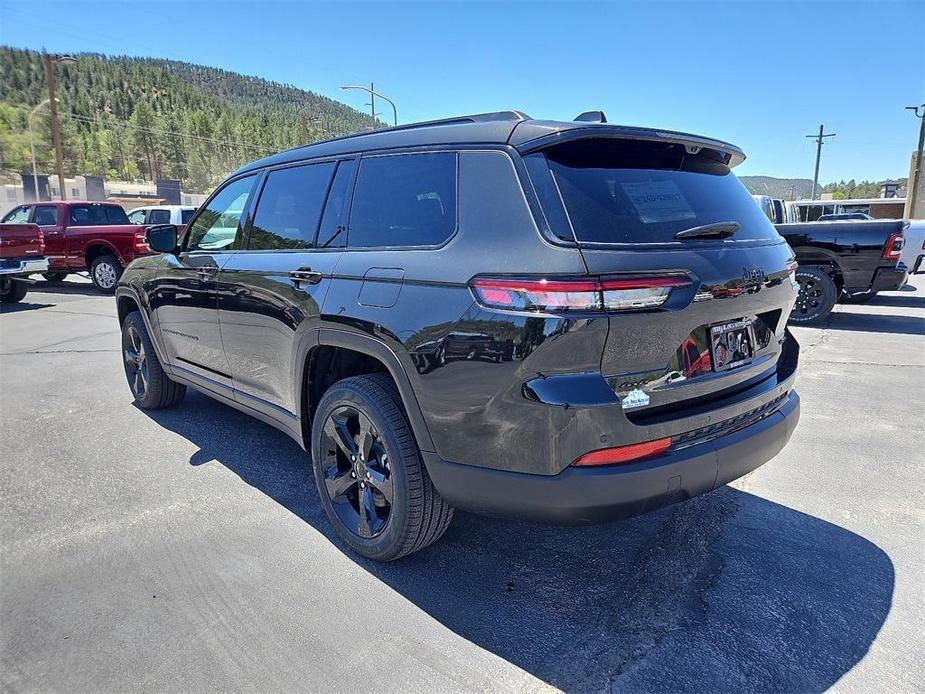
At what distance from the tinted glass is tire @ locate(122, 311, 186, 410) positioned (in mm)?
12814

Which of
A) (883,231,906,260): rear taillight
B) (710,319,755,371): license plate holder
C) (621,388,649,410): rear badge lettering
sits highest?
(883,231,906,260): rear taillight

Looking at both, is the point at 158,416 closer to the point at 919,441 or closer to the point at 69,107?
the point at 919,441

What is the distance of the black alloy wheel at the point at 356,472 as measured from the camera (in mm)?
2666

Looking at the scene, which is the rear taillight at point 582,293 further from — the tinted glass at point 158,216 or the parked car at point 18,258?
the tinted glass at point 158,216

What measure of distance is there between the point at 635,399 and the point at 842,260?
8.06 m

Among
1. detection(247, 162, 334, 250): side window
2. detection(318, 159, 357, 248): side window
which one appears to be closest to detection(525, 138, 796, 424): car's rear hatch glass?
detection(318, 159, 357, 248): side window

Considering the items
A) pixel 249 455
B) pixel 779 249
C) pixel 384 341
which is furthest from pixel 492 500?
pixel 249 455

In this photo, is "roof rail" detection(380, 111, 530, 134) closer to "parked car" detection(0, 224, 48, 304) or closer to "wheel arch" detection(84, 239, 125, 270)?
"parked car" detection(0, 224, 48, 304)

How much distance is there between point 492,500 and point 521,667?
0.58 metres

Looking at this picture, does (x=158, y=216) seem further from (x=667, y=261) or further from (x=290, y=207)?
(x=667, y=261)

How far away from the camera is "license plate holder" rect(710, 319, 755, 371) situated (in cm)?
230

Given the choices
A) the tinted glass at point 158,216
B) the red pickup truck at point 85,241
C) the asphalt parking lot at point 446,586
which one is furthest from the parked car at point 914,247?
the tinted glass at point 158,216

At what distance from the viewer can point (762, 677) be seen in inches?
80.2

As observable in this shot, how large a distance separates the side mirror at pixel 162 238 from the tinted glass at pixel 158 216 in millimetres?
13769
